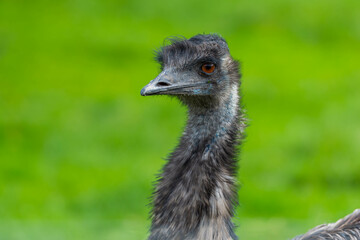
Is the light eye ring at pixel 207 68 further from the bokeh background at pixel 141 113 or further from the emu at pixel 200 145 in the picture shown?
the bokeh background at pixel 141 113

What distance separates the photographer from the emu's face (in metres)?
4.89

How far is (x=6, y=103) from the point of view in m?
13.2

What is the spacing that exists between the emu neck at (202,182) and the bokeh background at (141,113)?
287 centimetres

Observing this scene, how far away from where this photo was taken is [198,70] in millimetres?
4953

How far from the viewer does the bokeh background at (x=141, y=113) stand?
10094 millimetres

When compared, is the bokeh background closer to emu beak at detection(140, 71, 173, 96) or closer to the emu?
the emu

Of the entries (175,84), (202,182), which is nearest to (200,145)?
(202,182)

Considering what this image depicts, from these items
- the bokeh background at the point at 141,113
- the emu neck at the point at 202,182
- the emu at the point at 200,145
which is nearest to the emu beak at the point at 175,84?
the emu at the point at 200,145

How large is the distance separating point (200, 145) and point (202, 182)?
0.22 meters

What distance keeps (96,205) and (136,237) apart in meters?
2.58

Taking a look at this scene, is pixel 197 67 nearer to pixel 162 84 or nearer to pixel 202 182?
pixel 162 84

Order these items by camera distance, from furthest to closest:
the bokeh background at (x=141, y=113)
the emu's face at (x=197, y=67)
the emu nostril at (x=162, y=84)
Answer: the bokeh background at (x=141, y=113)
the emu's face at (x=197, y=67)
the emu nostril at (x=162, y=84)

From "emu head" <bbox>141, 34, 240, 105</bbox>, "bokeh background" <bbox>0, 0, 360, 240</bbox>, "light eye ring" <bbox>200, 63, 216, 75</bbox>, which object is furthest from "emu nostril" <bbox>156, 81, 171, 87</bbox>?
"bokeh background" <bbox>0, 0, 360, 240</bbox>

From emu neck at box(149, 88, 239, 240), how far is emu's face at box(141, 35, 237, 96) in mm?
119
